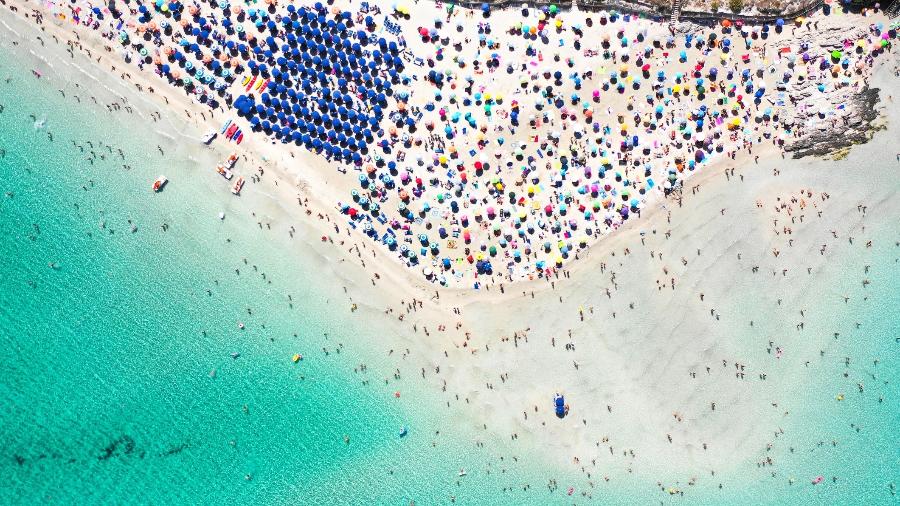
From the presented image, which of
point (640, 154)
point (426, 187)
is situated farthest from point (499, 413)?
point (640, 154)

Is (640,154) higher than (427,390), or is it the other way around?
(640,154)

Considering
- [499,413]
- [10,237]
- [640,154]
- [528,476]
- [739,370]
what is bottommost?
[528,476]

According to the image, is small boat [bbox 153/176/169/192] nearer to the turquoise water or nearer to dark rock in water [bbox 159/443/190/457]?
the turquoise water

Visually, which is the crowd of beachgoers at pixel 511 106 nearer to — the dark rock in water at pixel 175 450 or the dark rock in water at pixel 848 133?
the dark rock in water at pixel 848 133

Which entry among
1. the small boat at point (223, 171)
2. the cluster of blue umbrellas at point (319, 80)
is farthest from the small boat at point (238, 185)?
the cluster of blue umbrellas at point (319, 80)

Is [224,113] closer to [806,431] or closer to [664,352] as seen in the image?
[664,352]
